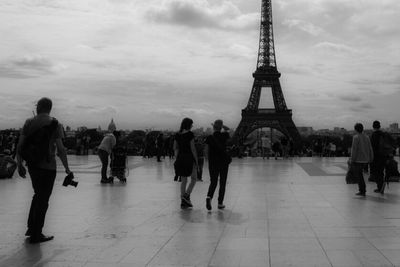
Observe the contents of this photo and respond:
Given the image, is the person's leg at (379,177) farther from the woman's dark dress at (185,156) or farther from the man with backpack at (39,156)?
the man with backpack at (39,156)

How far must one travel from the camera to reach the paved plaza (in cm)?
568

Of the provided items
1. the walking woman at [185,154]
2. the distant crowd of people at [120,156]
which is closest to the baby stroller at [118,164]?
the distant crowd of people at [120,156]

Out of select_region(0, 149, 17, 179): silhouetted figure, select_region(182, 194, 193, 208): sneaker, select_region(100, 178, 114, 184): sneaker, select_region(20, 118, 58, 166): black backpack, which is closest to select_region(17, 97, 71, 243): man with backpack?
select_region(20, 118, 58, 166): black backpack

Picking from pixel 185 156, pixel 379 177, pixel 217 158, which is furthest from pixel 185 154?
pixel 379 177

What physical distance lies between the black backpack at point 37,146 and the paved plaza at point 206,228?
3.23 ft

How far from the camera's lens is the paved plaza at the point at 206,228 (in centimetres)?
568

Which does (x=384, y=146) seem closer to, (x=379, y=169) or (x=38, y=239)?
(x=379, y=169)

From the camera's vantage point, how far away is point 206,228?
24.5ft

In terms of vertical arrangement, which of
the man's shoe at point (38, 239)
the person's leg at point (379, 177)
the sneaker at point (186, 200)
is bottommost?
the man's shoe at point (38, 239)

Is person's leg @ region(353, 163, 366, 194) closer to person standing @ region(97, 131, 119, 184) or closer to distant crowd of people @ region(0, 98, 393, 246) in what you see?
distant crowd of people @ region(0, 98, 393, 246)

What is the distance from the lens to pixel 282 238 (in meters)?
6.70

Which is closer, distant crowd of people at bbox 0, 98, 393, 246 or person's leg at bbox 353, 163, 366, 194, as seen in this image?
distant crowd of people at bbox 0, 98, 393, 246

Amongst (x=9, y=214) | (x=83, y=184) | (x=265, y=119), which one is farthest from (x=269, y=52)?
(x=9, y=214)

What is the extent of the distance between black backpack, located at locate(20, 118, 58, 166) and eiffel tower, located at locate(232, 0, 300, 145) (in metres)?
70.1
